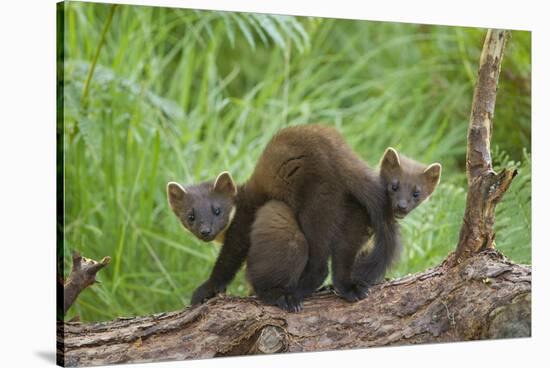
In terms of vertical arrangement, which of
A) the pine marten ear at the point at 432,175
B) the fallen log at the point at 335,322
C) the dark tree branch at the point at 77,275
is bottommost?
the fallen log at the point at 335,322

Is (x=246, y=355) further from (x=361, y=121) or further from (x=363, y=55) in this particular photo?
(x=363, y=55)

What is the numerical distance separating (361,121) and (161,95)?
5.83ft

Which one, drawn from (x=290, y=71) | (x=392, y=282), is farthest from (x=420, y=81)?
(x=392, y=282)

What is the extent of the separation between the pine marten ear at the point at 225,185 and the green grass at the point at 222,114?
909mm

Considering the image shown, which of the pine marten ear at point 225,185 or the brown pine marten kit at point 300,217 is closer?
the brown pine marten kit at point 300,217

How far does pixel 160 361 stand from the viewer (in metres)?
5.38

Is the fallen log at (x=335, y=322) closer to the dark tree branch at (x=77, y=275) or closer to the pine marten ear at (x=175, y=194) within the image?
the dark tree branch at (x=77, y=275)

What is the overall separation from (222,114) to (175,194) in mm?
2221

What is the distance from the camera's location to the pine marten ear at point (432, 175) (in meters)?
5.88

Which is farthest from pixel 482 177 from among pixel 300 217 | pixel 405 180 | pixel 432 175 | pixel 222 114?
pixel 222 114

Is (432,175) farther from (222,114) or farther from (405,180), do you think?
(222,114)

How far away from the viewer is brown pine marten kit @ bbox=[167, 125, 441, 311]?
5.42 m

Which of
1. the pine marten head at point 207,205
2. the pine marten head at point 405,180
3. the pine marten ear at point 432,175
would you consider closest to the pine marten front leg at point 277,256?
the pine marten head at point 207,205

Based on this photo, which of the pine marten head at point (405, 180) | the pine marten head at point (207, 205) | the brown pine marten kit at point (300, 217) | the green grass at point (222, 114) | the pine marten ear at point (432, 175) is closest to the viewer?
the brown pine marten kit at point (300, 217)
